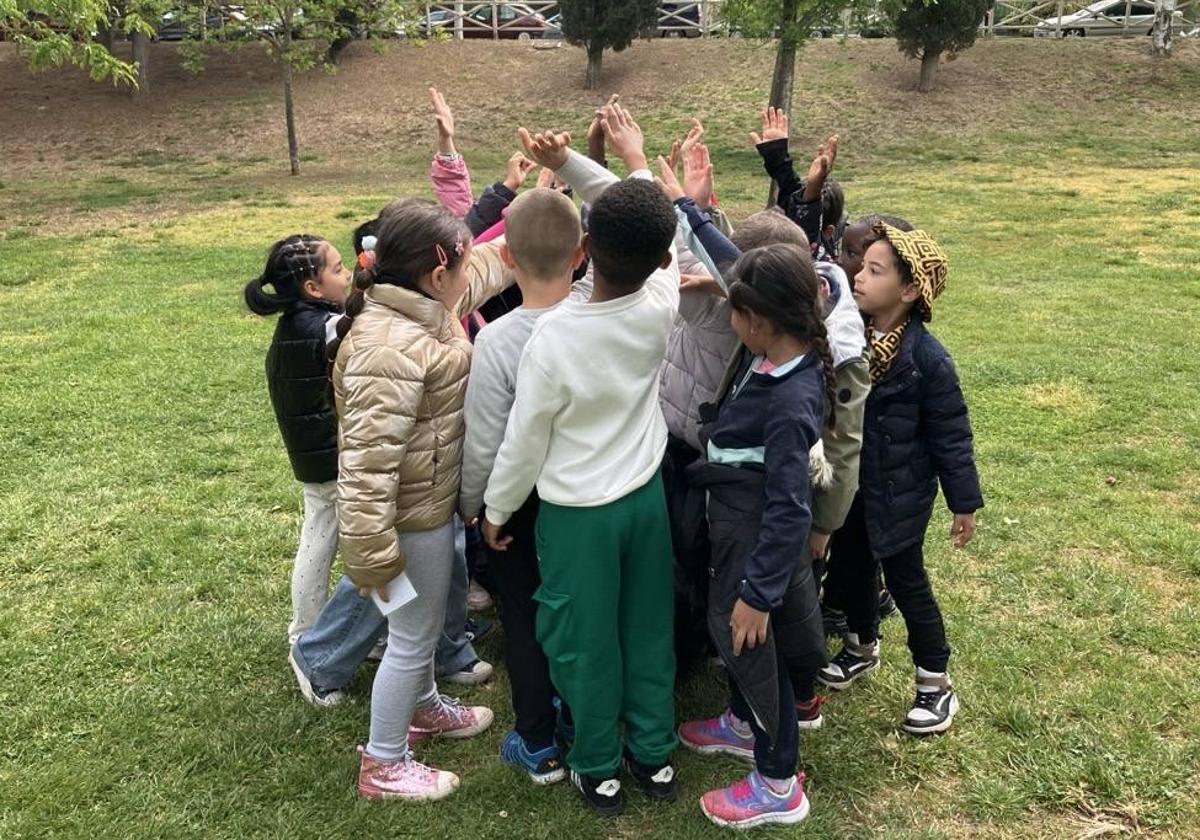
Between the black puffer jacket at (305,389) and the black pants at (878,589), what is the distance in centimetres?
165

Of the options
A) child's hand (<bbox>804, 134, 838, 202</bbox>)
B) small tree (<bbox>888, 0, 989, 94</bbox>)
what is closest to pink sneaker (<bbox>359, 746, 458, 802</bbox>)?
child's hand (<bbox>804, 134, 838, 202</bbox>)

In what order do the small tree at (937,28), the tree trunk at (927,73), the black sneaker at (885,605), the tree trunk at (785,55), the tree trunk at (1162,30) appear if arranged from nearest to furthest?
the black sneaker at (885,605), the tree trunk at (785,55), the small tree at (937,28), the tree trunk at (927,73), the tree trunk at (1162,30)

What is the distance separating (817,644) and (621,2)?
20.5 metres

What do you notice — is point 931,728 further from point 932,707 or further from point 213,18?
point 213,18

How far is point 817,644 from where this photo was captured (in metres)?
2.54

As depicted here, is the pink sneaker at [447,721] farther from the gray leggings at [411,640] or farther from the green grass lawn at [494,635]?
the gray leggings at [411,640]

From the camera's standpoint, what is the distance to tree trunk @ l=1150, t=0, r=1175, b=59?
66.6ft

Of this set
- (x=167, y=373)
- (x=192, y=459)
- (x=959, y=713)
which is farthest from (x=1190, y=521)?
(x=167, y=373)

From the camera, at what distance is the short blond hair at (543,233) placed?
2365 mm

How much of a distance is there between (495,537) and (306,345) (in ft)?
2.82

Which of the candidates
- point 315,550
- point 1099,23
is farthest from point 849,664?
point 1099,23

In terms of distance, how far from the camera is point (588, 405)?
2.34 meters

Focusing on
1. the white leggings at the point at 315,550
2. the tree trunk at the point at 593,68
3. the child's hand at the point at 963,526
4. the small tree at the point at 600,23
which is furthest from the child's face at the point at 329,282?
the tree trunk at the point at 593,68

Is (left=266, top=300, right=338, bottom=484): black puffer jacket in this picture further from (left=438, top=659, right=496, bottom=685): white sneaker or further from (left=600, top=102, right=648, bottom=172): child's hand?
(left=600, top=102, right=648, bottom=172): child's hand
